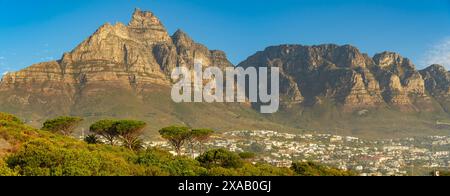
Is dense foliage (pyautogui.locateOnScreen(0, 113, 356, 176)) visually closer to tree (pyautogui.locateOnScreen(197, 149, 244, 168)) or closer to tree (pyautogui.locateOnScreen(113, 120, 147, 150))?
tree (pyautogui.locateOnScreen(197, 149, 244, 168))

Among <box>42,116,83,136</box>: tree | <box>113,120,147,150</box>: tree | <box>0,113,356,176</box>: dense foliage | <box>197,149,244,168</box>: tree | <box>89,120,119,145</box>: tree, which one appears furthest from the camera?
<box>42,116,83,136</box>: tree

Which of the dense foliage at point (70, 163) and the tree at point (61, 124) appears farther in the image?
the tree at point (61, 124)

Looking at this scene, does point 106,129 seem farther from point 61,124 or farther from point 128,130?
point 61,124

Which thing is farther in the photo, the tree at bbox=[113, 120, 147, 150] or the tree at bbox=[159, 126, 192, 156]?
the tree at bbox=[159, 126, 192, 156]

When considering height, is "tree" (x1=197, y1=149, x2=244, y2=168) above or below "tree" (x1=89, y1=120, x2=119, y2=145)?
below

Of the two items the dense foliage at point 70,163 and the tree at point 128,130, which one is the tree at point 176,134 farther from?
the dense foliage at point 70,163

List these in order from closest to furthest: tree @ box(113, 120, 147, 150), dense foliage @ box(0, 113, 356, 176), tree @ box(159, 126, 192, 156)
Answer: dense foliage @ box(0, 113, 356, 176) → tree @ box(113, 120, 147, 150) → tree @ box(159, 126, 192, 156)

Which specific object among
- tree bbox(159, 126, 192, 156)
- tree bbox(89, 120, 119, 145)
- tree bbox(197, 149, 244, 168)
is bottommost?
tree bbox(197, 149, 244, 168)

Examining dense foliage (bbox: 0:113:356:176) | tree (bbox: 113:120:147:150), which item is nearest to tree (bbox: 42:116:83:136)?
tree (bbox: 113:120:147:150)

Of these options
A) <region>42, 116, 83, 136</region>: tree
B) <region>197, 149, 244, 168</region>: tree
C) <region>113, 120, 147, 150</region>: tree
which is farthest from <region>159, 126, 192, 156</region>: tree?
<region>197, 149, 244, 168</region>: tree

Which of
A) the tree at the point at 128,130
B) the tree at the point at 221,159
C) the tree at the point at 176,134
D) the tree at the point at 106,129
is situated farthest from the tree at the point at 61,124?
the tree at the point at 221,159

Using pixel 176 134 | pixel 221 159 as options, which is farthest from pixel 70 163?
pixel 176 134
